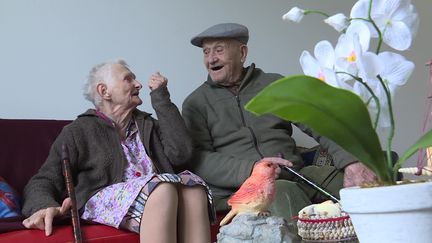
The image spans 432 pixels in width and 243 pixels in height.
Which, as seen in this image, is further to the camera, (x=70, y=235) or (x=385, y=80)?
(x=70, y=235)

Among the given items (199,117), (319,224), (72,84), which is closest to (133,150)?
(199,117)

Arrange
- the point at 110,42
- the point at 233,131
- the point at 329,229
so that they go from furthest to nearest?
the point at 110,42 → the point at 233,131 → the point at 329,229

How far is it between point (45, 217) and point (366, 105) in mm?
1200

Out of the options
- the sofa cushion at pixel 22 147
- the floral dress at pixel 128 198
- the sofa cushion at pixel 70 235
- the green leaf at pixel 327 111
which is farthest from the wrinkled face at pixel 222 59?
the green leaf at pixel 327 111

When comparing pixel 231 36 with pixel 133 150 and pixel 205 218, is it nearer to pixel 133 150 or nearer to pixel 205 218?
pixel 133 150

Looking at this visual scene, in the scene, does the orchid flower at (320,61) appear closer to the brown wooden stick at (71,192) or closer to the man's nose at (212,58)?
the brown wooden stick at (71,192)

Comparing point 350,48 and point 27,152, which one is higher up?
point 350,48

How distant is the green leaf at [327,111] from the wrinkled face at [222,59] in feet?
5.33

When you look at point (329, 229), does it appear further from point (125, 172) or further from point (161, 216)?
point (125, 172)

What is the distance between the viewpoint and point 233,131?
86.3 inches

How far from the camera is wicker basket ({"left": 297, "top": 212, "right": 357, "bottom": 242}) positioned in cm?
111

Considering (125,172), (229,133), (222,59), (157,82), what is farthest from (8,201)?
(222,59)

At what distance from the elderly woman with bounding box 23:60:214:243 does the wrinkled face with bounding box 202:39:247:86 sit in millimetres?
291

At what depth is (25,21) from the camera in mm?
2213
